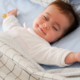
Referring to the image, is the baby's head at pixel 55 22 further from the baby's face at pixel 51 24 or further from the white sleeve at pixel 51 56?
the white sleeve at pixel 51 56

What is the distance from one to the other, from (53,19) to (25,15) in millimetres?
472

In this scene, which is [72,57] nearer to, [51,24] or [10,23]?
[51,24]

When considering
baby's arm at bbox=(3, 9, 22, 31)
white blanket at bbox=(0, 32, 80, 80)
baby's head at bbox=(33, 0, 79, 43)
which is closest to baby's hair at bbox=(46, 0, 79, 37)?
baby's head at bbox=(33, 0, 79, 43)

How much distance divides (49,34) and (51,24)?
0.08m

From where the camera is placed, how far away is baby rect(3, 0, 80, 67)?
27.6 inches

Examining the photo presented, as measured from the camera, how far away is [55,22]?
91cm

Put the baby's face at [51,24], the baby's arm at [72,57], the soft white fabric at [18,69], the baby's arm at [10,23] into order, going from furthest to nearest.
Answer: the baby's arm at [10,23]
the baby's face at [51,24]
the baby's arm at [72,57]
the soft white fabric at [18,69]

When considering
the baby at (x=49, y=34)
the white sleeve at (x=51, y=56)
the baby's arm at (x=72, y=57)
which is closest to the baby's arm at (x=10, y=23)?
the baby at (x=49, y=34)

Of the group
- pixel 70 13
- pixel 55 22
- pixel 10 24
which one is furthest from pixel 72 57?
pixel 10 24

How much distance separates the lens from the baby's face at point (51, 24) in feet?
2.94

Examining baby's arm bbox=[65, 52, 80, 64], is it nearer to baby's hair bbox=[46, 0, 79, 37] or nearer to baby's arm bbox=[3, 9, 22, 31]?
baby's hair bbox=[46, 0, 79, 37]

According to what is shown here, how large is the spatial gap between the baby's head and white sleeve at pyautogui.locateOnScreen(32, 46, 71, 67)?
178mm

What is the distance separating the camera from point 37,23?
3.09 feet

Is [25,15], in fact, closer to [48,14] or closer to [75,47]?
[48,14]
